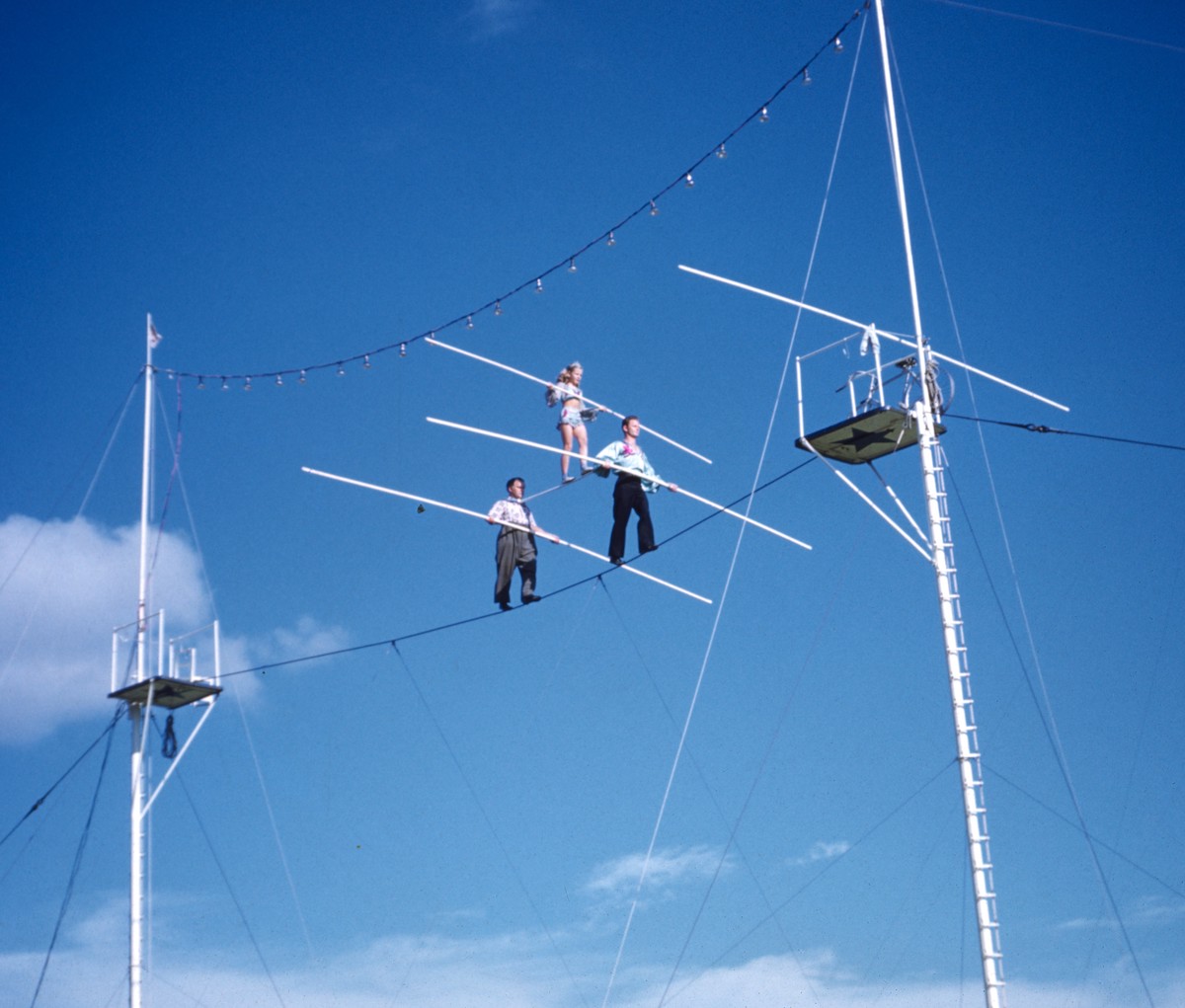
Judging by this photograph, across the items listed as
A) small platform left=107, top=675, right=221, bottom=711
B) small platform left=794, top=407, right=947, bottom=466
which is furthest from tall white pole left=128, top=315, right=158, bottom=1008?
small platform left=794, top=407, right=947, bottom=466

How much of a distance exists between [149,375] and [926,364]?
1570 cm

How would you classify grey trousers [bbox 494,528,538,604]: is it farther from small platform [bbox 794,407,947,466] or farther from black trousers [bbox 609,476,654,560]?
small platform [bbox 794,407,947,466]

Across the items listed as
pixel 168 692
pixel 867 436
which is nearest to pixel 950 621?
pixel 867 436

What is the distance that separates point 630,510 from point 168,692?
34.4ft

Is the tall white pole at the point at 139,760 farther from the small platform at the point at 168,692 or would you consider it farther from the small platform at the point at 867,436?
the small platform at the point at 867,436

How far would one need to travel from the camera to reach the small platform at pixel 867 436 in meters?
22.0

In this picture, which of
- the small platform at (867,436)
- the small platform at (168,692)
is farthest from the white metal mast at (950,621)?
the small platform at (168,692)

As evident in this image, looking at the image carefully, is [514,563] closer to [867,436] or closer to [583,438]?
[583,438]

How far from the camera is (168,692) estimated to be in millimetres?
31781

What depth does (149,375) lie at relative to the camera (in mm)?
33406

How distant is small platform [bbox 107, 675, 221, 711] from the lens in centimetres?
3137

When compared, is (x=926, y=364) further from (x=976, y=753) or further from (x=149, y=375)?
(x=149, y=375)

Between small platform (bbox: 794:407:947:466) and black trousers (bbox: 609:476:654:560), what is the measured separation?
2854 millimetres

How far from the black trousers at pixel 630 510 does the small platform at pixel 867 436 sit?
2.85 m
